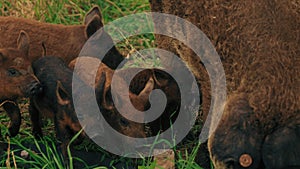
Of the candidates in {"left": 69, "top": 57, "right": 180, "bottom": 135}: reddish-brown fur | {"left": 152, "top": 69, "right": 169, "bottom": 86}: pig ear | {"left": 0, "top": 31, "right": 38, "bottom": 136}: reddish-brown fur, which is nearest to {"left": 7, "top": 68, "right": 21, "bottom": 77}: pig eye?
{"left": 0, "top": 31, "right": 38, "bottom": 136}: reddish-brown fur

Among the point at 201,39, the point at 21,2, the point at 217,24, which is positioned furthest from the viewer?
the point at 21,2

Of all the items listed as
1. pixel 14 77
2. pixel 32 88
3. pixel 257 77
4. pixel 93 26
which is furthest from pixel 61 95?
pixel 257 77

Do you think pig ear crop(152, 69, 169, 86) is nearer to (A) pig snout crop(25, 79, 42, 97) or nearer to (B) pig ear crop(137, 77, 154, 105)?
(B) pig ear crop(137, 77, 154, 105)

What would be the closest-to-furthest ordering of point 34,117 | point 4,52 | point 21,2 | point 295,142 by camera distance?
point 295,142
point 4,52
point 34,117
point 21,2

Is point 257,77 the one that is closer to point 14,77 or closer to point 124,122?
point 124,122

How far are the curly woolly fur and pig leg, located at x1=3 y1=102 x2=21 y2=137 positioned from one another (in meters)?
1.66

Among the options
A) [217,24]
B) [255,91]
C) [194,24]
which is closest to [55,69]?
[194,24]

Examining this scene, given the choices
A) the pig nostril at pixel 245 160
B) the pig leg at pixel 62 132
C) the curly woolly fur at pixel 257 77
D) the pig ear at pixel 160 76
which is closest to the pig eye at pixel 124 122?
the pig leg at pixel 62 132

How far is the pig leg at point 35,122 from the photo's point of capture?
4297 mm

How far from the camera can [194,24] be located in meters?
3.45

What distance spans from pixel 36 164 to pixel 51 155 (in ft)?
0.33

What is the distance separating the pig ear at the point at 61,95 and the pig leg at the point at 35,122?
1.46ft

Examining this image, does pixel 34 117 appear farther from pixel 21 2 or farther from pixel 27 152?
pixel 21 2

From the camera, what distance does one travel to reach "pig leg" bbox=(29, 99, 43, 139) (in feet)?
14.1
